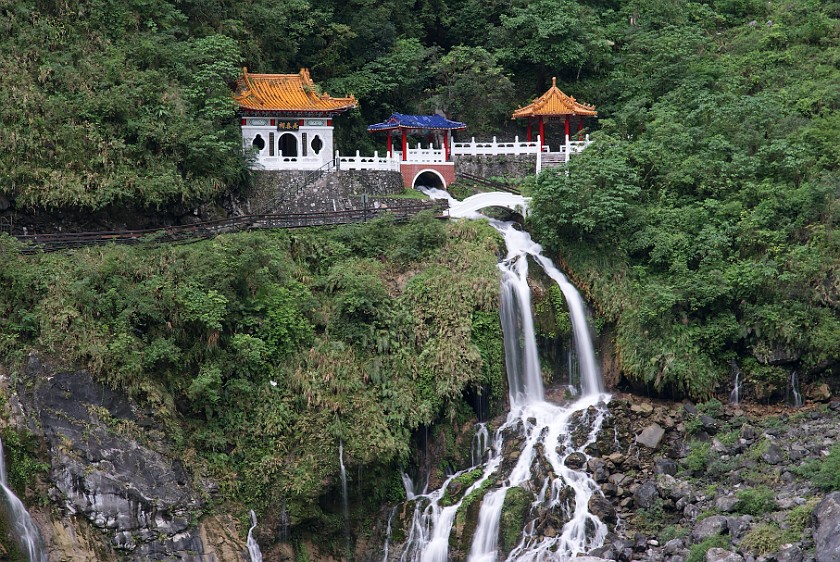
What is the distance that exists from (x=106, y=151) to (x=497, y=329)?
13112 millimetres

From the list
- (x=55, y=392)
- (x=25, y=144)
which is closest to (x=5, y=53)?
(x=25, y=144)

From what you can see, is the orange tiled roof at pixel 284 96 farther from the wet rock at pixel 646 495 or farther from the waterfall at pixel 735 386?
the wet rock at pixel 646 495

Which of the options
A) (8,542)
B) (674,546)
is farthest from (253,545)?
(674,546)

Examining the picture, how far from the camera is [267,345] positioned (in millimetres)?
29609

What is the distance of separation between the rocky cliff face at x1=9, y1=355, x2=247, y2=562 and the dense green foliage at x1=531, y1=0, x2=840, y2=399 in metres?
13.1

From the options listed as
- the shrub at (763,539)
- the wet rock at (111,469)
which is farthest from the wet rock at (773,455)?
the wet rock at (111,469)

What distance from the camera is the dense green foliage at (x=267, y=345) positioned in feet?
90.5

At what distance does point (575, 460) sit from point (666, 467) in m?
2.37

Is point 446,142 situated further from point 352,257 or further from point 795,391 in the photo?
point 795,391

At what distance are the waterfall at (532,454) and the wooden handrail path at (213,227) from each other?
3.87m

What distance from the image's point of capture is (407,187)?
3884cm

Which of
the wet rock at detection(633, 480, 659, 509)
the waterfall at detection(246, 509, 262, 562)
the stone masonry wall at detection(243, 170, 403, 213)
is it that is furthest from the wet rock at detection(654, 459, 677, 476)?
the stone masonry wall at detection(243, 170, 403, 213)

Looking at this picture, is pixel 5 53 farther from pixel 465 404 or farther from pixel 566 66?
pixel 566 66

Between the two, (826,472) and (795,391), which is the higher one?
(795,391)
